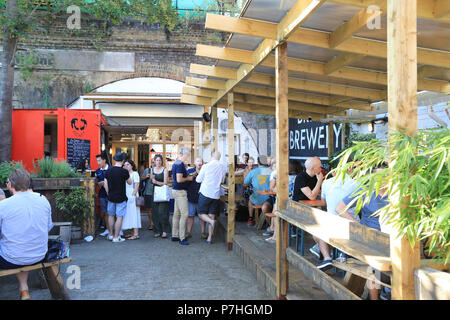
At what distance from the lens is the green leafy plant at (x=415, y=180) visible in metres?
1.72

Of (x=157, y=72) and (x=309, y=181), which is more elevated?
(x=157, y=72)

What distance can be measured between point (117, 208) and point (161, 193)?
829mm

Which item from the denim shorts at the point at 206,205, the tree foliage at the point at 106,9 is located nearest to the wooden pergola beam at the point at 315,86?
the denim shorts at the point at 206,205

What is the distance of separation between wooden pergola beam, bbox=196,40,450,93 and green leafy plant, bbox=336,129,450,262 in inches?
135

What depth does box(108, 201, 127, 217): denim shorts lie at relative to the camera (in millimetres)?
7338

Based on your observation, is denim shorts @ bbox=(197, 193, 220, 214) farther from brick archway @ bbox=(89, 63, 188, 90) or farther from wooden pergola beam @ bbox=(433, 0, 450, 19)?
brick archway @ bbox=(89, 63, 188, 90)

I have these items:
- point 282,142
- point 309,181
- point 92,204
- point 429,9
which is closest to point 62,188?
point 92,204

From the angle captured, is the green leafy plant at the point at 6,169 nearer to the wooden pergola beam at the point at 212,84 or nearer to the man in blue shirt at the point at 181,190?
the man in blue shirt at the point at 181,190

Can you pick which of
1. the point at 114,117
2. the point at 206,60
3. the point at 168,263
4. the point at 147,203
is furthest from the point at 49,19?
the point at 168,263

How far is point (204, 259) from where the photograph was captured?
6.13m

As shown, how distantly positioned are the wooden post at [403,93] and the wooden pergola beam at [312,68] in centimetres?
305

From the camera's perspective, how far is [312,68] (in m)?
5.57

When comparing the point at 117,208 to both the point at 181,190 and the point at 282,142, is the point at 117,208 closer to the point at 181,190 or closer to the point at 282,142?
the point at 181,190
